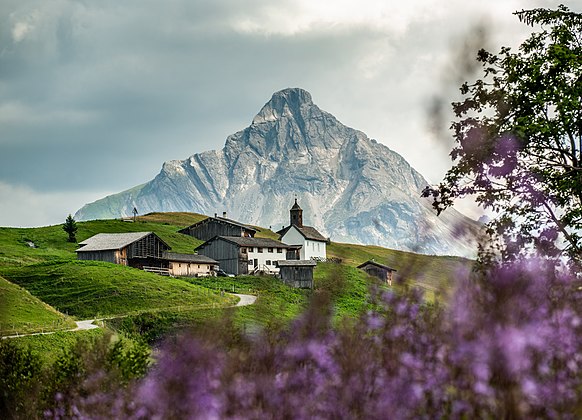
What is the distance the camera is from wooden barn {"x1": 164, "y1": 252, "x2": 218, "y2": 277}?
80250 mm

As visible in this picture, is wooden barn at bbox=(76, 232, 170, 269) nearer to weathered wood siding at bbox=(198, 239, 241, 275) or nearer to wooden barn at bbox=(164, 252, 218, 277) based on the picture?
wooden barn at bbox=(164, 252, 218, 277)

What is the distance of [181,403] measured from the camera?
16.4 ft

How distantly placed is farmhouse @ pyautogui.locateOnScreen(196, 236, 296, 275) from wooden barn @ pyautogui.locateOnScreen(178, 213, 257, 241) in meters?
10.5

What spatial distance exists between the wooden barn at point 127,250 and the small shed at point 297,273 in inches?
665

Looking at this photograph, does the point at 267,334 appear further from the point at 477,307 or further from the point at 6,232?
the point at 6,232

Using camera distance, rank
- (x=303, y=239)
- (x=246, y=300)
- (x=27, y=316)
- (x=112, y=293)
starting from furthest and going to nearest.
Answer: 1. (x=303, y=239)
2. (x=246, y=300)
3. (x=112, y=293)
4. (x=27, y=316)

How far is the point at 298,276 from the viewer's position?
7844 centimetres

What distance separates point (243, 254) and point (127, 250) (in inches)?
672

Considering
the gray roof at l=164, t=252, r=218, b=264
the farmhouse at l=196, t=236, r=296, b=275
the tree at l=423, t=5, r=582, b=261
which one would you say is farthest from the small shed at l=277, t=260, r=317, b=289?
the tree at l=423, t=5, r=582, b=261

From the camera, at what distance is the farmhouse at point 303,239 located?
108 metres

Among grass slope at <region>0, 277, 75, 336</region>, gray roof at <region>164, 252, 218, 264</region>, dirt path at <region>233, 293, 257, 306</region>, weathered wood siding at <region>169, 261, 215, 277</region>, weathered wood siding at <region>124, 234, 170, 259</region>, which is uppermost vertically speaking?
weathered wood siding at <region>124, 234, 170, 259</region>

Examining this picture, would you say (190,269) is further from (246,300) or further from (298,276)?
(246,300)

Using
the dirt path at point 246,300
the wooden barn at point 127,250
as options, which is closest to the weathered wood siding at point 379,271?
the wooden barn at point 127,250

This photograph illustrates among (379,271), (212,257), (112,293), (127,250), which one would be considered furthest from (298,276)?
(112,293)
